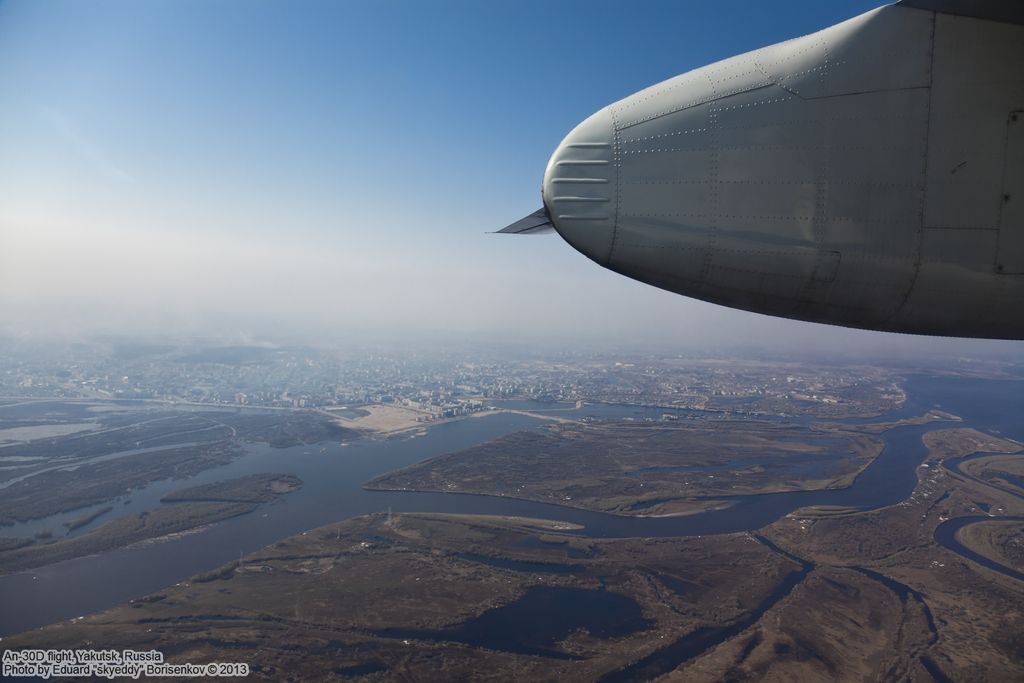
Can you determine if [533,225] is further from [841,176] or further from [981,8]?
[981,8]

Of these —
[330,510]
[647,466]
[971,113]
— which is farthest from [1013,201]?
[647,466]

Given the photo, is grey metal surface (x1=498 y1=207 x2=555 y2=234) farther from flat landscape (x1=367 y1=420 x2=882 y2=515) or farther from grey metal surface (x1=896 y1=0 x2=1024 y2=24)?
flat landscape (x1=367 y1=420 x2=882 y2=515)

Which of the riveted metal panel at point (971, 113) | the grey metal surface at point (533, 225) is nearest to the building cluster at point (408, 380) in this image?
the grey metal surface at point (533, 225)

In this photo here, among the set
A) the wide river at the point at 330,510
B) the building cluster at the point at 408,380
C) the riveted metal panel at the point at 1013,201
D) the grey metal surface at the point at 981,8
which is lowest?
the wide river at the point at 330,510

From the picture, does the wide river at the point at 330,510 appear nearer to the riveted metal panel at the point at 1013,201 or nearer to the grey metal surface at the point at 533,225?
the grey metal surface at the point at 533,225

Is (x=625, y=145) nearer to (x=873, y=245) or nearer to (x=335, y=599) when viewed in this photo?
(x=873, y=245)
